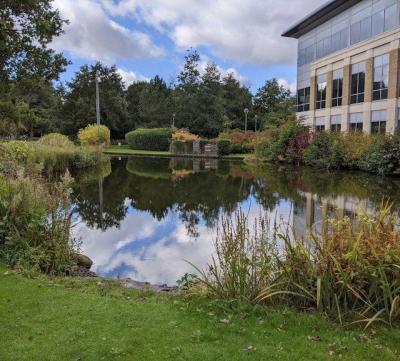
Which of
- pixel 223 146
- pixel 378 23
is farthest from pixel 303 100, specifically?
pixel 378 23

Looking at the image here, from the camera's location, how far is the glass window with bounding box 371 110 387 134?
31.5 meters

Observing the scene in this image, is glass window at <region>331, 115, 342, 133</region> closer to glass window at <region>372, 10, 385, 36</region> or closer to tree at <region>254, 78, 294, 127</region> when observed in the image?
glass window at <region>372, 10, 385, 36</region>

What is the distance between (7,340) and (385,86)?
32.2 m

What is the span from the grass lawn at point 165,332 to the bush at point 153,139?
1735 inches

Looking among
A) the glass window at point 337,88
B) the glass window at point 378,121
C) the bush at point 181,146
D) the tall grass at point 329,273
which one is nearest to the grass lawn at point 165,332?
the tall grass at point 329,273

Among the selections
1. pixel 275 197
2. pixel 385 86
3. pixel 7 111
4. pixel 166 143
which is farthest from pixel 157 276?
pixel 166 143

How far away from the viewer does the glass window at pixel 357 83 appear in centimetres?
3444

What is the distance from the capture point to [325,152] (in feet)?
94.8

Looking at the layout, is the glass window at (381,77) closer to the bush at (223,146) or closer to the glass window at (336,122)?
the glass window at (336,122)

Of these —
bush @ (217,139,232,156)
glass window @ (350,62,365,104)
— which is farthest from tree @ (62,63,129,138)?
glass window @ (350,62,365,104)

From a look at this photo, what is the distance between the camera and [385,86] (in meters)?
31.6

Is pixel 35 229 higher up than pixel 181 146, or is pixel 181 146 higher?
pixel 181 146

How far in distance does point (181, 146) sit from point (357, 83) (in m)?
17.8

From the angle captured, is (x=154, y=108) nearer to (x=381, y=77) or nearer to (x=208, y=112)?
(x=208, y=112)
